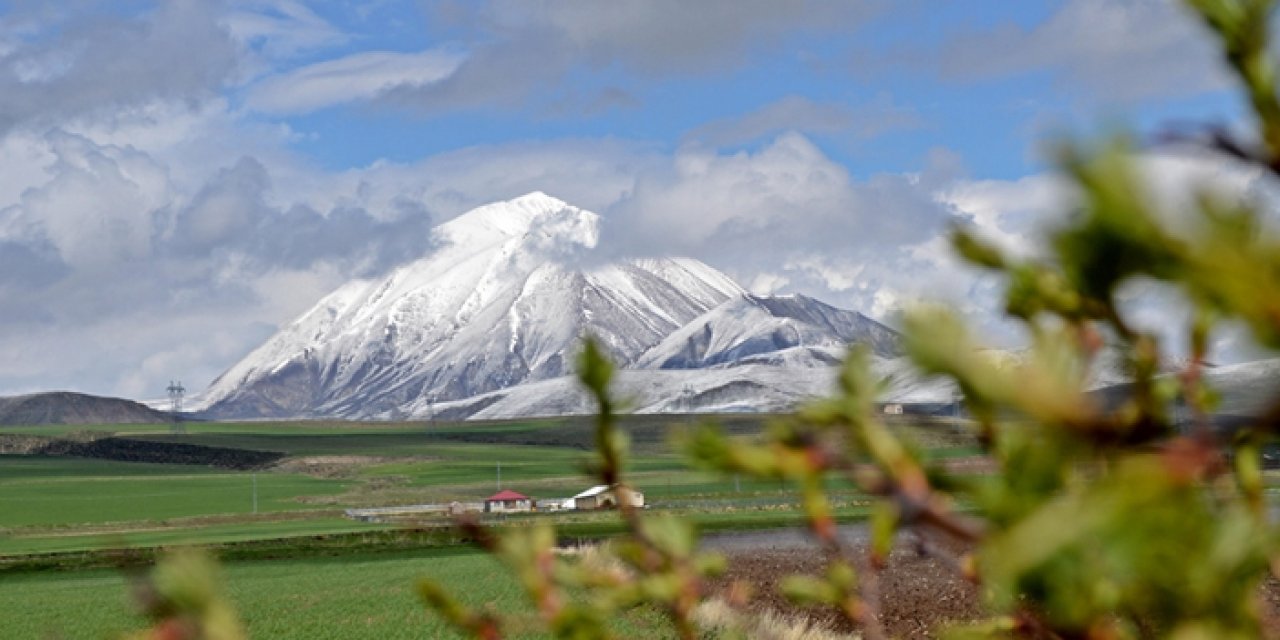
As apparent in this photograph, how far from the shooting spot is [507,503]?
331ft

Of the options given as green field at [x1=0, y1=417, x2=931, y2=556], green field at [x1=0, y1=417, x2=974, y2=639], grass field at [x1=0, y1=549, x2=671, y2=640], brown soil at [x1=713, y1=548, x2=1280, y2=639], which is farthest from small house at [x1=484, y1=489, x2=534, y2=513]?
brown soil at [x1=713, y1=548, x2=1280, y2=639]

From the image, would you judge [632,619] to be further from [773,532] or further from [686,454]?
[773,532]

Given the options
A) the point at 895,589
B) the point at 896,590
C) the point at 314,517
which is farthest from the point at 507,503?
the point at 896,590

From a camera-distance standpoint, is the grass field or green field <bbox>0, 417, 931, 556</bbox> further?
green field <bbox>0, 417, 931, 556</bbox>

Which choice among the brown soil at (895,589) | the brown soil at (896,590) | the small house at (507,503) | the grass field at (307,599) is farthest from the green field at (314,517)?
the small house at (507,503)

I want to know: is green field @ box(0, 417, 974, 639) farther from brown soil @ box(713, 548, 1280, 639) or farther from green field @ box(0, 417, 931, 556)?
brown soil @ box(713, 548, 1280, 639)

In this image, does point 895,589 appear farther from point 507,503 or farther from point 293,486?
point 293,486

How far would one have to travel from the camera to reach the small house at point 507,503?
326ft

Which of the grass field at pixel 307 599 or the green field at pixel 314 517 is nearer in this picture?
the grass field at pixel 307 599

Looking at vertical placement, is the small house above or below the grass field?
below

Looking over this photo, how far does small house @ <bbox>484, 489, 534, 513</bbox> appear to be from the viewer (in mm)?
99250

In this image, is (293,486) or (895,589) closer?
(895,589)

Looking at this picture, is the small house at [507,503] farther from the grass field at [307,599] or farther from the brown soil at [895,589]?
the brown soil at [895,589]

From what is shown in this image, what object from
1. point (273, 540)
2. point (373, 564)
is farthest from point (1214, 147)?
point (273, 540)
